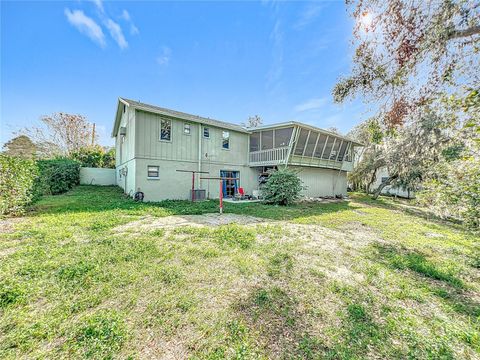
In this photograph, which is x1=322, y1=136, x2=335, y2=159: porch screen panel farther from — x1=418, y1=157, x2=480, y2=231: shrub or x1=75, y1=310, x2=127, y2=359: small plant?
x1=75, y1=310, x2=127, y2=359: small plant

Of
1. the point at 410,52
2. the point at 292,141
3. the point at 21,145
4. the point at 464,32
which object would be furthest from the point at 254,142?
the point at 21,145

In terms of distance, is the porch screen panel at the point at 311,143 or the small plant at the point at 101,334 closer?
the small plant at the point at 101,334

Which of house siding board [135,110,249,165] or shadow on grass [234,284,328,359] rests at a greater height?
house siding board [135,110,249,165]

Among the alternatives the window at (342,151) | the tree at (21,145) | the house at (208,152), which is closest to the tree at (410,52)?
the house at (208,152)

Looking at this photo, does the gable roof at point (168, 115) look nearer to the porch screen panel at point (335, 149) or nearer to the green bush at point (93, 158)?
the green bush at point (93, 158)

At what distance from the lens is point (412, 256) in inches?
188

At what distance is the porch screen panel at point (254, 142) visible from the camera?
50.8 ft

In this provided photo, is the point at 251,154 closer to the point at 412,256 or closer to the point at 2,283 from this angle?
the point at 412,256

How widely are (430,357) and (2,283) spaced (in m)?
5.39

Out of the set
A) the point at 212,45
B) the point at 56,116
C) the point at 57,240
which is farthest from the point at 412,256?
the point at 56,116

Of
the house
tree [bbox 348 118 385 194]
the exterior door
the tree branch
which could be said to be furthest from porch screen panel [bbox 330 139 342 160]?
the tree branch

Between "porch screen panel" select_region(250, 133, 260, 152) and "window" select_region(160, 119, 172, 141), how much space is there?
6515 millimetres

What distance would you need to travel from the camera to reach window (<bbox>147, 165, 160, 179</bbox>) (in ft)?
36.9

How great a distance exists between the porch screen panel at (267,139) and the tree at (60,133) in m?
20.8
